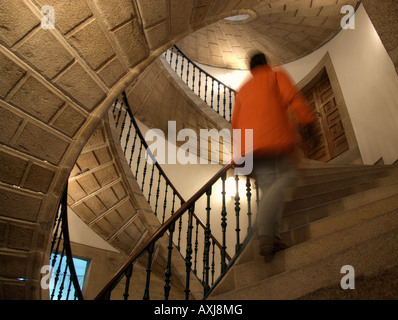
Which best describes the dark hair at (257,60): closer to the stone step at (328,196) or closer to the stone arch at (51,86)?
the stone arch at (51,86)

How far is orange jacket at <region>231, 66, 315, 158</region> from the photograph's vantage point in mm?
1933

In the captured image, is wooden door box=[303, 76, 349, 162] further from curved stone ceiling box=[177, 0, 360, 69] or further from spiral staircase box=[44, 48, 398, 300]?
spiral staircase box=[44, 48, 398, 300]

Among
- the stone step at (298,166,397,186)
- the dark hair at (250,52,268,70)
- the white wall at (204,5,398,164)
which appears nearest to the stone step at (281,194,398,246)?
the stone step at (298,166,397,186)

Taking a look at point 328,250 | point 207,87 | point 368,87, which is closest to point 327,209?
point 328,250

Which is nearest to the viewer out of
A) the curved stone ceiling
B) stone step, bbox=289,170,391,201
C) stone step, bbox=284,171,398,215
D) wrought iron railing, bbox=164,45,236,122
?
stone step, bbox=284,171,398,215

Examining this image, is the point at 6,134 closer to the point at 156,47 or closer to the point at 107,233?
the point at 156,47

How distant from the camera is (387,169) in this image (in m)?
2.86

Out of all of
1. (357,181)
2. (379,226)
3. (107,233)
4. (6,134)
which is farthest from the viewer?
(107,233)

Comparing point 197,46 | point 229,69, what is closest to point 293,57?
point 229,69

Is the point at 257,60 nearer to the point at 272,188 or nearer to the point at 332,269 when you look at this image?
the point at 272,188

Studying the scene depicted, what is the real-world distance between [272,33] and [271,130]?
5.82 meters

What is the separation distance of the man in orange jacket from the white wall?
2.49 metres

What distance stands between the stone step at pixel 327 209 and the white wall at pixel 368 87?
6.45ft

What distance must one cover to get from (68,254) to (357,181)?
2.88 m
